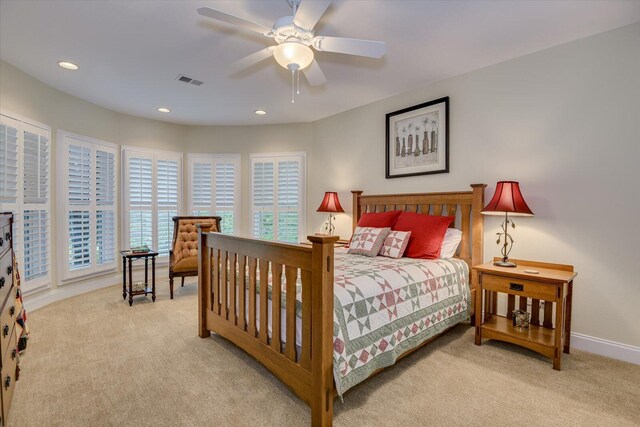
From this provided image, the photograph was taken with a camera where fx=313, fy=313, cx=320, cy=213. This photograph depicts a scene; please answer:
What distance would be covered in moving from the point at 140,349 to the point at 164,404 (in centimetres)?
87

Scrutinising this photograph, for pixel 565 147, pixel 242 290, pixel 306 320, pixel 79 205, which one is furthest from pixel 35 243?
pixel 565 147

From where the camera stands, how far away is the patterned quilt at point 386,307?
177 centimetres

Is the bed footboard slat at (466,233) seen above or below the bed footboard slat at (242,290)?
above

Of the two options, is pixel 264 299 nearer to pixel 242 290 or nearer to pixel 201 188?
pixel 242 290

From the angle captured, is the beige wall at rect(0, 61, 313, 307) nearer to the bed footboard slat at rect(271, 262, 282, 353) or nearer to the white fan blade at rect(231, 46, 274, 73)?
the white fan blade at rect(231, 46, 274, 73)

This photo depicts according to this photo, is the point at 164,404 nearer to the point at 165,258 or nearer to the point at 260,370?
the point at 260,370

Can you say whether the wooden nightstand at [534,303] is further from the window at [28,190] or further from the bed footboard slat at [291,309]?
the window at [28,190]

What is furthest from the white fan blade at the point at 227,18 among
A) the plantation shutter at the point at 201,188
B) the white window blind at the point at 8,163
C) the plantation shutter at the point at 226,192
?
the plantation shutter at the point at 201,188

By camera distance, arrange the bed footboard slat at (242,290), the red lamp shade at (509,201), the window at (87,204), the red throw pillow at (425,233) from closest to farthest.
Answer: the bed footboard slat at (242,290), the red lamp shade at (509,201), the red throw pillow at (425,233), the window at (87,204)

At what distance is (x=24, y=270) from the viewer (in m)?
3.27

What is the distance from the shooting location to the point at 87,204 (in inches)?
163

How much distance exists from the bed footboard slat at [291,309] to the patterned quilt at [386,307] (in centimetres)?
4

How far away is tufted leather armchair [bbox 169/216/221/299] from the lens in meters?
3.89

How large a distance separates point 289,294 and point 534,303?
2.27m
